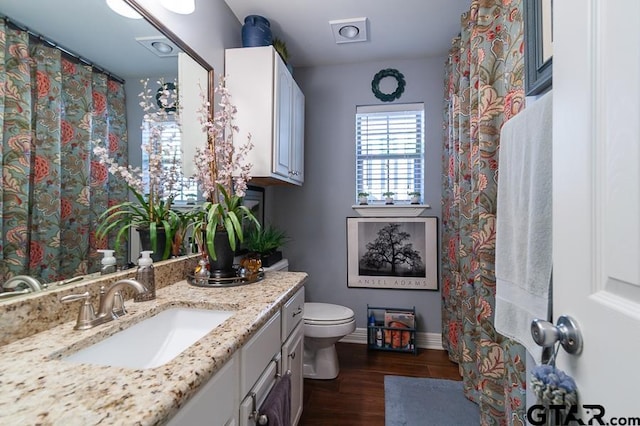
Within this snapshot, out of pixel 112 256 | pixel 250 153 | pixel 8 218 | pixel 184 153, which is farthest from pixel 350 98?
pixel 8 218

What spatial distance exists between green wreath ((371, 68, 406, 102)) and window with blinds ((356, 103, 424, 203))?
0.08 m

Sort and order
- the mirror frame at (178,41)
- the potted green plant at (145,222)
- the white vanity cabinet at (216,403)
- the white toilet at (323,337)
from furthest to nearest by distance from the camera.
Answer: the white toilet at (323,337), the mirror frame at (178,41), the potted green plant at (145,222), the white vanity cabinet at (216,403)

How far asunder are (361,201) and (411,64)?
4.29ft

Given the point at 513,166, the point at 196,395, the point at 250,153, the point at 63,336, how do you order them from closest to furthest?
the point at 196,395, the point at 63,336, the point at 513,166, the point at 250,153

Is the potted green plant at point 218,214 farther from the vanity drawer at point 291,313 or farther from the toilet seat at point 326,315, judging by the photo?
the toilet seat at point 326,315

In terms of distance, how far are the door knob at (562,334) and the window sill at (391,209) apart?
6.97 ft

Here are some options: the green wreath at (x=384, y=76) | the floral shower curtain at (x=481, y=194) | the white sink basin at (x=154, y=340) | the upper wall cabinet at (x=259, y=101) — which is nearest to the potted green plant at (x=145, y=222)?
the white sink basin at (x=154, y=340)

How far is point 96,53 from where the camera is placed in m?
1.07

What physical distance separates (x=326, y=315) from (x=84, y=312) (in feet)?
5.07

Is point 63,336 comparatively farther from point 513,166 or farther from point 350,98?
point 350,98

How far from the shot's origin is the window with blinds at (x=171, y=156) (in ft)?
Result: 4.25

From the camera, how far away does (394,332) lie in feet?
8.36

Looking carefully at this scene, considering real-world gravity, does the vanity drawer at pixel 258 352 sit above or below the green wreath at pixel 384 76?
below

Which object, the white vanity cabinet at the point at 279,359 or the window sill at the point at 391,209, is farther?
the window sill at the point at 391,209
